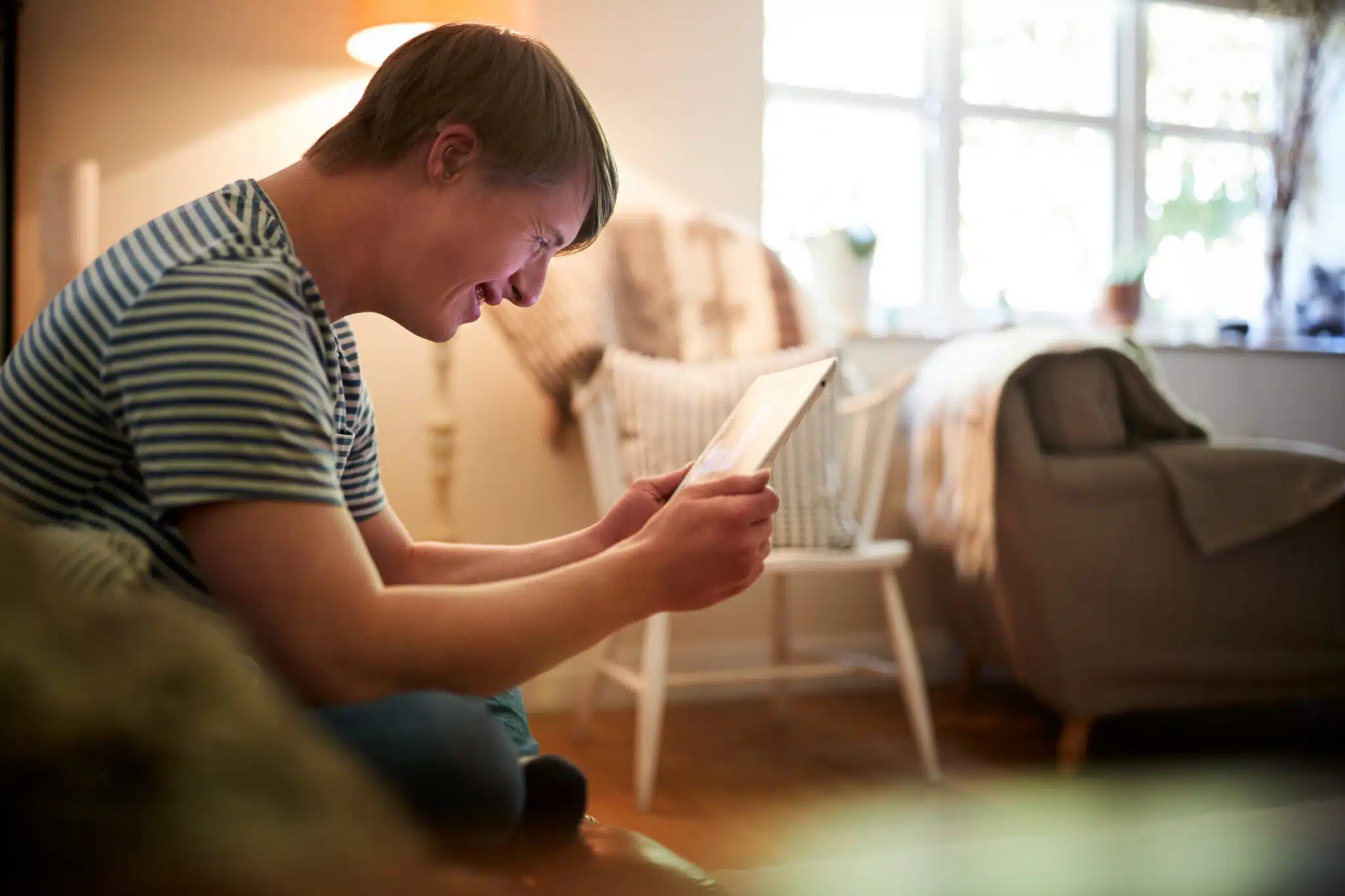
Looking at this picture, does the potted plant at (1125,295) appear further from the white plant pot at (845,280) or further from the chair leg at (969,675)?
the chair leg at (969,675)

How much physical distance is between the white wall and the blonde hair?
A: 5.29 feet

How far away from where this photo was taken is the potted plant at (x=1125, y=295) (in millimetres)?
3098

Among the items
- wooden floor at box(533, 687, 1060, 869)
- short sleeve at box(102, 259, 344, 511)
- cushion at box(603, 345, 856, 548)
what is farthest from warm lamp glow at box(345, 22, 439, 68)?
short sleeve at box(102, 259, 344, 511)

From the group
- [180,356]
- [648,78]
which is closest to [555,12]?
[648,78]

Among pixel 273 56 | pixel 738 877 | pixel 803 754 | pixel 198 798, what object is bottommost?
pixel 803 754

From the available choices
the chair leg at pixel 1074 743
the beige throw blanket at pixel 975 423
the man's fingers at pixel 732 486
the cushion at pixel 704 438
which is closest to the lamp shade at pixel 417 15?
the cushion at pixel 704 438

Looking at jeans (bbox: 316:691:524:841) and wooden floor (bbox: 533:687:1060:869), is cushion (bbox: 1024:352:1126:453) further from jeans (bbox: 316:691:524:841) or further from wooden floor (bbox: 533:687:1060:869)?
jeans (bbox: 316:691:524:841)

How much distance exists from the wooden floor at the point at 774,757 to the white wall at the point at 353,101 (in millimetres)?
200

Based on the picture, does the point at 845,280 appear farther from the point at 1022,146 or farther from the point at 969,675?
the point at 969,675

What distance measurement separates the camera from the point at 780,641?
8.02 feet

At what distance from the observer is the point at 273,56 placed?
231cm

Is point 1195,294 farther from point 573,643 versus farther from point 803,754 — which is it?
point 573,643

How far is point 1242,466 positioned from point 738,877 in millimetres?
1754

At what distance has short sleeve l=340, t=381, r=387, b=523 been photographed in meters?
0.86
